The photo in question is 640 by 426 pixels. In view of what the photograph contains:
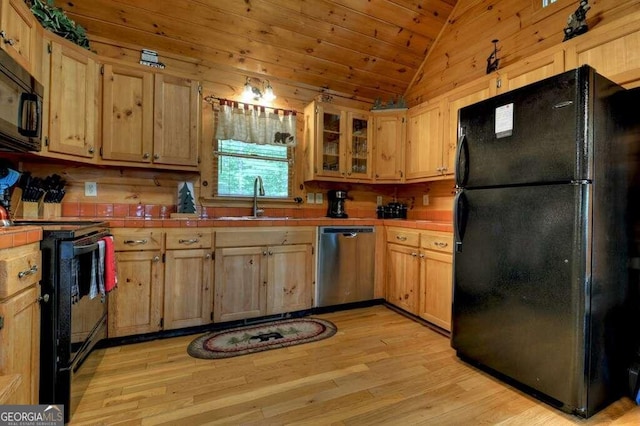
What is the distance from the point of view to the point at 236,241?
255 cm

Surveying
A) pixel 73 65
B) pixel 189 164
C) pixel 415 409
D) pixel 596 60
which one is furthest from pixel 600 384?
pixel 73 65

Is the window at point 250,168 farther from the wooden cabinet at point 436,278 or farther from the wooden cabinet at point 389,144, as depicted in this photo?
the wooden cabinet at point 436,278

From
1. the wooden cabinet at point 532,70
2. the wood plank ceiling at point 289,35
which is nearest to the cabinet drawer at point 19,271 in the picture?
the wood plank ceiling at point 289,35

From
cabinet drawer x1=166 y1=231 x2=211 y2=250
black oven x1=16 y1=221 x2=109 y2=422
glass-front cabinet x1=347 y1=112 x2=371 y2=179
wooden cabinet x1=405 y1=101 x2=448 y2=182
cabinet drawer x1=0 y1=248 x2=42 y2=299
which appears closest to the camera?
cabinet drawer x1=0 y1=248 x2=42 y2=299

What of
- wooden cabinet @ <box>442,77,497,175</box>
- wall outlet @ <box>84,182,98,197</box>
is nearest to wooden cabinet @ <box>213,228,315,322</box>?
wall outlet @ <box>84,182,98,197</box>

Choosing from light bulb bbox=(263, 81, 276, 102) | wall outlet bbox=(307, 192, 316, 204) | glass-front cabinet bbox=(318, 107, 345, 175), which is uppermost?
light bulb bbox=(263, 81, 276, 102)

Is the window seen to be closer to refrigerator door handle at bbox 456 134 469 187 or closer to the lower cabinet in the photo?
the lower cabinet

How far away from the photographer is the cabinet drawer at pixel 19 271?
1067mm

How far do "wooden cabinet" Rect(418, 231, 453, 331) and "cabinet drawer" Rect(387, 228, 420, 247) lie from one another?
0.08m

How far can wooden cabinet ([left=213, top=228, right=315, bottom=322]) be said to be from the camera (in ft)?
8.23

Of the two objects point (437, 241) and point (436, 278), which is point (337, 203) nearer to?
point (437, 241)

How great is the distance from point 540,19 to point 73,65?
3.85 m

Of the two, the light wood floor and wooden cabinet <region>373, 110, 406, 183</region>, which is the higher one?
wooden cabinet <region>373, 110, 406, 183</region>

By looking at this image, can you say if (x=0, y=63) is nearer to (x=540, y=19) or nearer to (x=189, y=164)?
(x=189, y=164)
